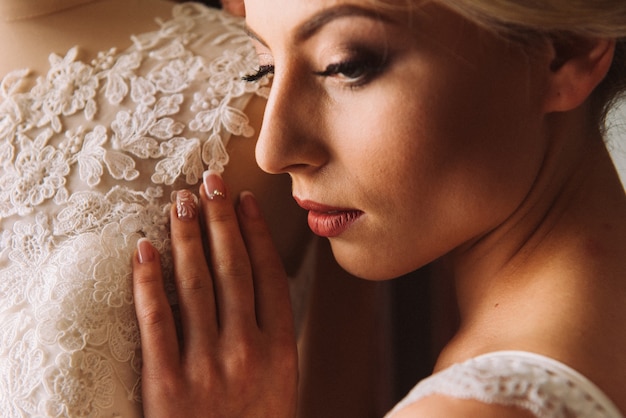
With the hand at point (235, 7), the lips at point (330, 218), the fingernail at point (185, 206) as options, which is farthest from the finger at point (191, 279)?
the hand at point (235, 7)

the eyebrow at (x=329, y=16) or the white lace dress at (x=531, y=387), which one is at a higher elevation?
the eyebrow at (x=329, y=16)

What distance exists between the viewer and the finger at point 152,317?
942 millimetres

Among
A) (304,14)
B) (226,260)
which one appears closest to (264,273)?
(226,260)

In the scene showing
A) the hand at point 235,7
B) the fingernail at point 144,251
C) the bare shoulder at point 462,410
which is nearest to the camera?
the bare shoulder at point 462,410

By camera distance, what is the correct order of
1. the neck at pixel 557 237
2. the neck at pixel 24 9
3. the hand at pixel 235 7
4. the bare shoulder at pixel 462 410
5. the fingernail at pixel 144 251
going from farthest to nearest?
the hand at pixel 235 7
the neck at pixel 24 9
the fingernail at pixel 144 251
the neck at pixel 557 237
the bare shoulder at pixel 462 410

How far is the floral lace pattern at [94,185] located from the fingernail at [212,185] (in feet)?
0.07

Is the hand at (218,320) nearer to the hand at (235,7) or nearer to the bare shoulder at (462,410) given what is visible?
the bare shoulder at (462,410)

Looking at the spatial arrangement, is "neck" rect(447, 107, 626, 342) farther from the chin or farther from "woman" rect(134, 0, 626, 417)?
the chin

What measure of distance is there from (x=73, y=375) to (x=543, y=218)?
0.61 meters

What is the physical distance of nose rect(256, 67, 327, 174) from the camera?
0.86 m

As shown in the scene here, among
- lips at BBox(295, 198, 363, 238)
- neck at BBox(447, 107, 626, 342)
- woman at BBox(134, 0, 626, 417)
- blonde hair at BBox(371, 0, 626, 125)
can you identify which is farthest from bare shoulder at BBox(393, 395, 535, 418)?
blonde hair at BBox(371, 0, 626, 125)

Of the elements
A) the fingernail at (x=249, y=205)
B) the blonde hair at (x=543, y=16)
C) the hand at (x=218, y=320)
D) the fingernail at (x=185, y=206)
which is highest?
the blonde hair at (x=543, y=16)

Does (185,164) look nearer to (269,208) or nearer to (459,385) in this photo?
(269,208)

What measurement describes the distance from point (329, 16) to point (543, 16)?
225 millimetres
